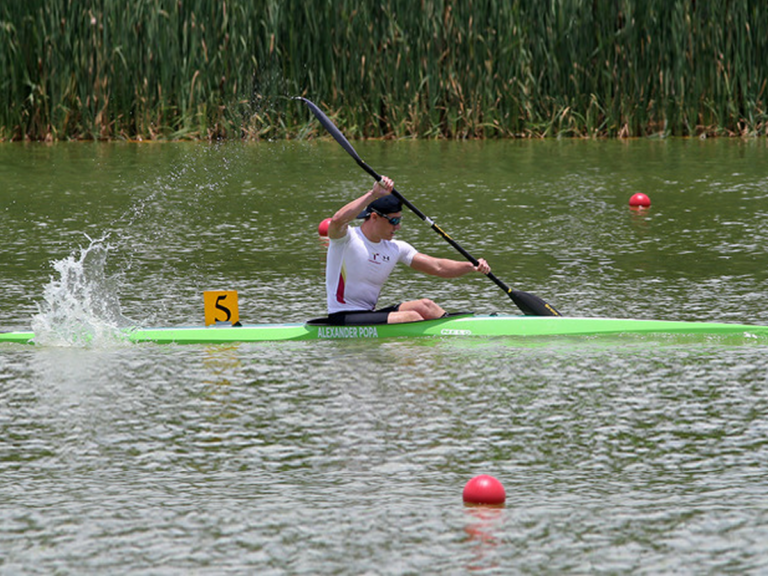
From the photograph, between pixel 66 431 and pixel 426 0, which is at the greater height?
pixel 426 0

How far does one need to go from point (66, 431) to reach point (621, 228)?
8.12 meters


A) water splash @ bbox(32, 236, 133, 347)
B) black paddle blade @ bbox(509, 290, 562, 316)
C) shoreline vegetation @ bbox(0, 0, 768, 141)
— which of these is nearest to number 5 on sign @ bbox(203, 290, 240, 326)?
water splash @ bbox(32, 236, 133, 347)

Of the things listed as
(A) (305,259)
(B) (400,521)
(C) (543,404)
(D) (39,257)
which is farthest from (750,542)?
(D) (39,257)

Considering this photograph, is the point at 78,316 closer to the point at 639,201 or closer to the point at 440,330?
the point at 440,330

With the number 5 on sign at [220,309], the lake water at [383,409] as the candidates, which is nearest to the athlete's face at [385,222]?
the lake water at [383,409]

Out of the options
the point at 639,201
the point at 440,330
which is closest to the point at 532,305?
the point at 440,330

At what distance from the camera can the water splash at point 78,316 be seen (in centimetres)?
927

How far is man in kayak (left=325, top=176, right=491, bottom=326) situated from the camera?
940 cm

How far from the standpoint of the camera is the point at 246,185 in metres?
17.2

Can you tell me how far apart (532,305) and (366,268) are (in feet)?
3.81

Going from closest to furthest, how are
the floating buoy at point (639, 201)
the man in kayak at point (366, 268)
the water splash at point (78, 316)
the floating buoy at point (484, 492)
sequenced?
the floating buoy at point (484, 492) → the water splash at point (78, 316) → the man in kayak at point (366, 268) → the floating buoy at point (639, 201)

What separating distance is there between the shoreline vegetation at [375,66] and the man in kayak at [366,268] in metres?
11.2

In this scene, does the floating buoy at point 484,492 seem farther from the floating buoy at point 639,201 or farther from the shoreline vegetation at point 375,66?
the shoreline vegetation at point 375,66

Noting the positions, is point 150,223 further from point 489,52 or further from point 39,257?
point 489,52
